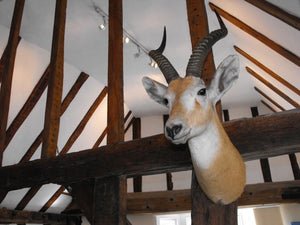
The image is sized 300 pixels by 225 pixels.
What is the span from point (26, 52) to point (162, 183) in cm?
545

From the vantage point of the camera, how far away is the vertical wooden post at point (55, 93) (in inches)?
100

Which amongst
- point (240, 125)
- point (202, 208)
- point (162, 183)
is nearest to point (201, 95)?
point (240, 125)

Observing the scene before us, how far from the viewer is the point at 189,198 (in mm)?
6484

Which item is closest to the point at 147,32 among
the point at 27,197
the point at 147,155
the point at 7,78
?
the point at 7,78

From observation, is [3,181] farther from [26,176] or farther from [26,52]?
[26,52]

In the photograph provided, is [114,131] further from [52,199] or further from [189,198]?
[52,199]

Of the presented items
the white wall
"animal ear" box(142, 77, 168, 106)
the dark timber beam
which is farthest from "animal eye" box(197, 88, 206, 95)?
the white wall

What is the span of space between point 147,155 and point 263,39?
A: 10.7 ft

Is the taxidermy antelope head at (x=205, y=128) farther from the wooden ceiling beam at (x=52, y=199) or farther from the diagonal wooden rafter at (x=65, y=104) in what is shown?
the wooden ceiling beam at (x=52, y=199)

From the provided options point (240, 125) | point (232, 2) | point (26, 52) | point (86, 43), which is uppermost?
point (86, 43)

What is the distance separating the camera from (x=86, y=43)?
5.43m

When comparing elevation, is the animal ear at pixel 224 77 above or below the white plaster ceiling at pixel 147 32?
below

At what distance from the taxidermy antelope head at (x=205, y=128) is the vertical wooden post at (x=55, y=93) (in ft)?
5.04

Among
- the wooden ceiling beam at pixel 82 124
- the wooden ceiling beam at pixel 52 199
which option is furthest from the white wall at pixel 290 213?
the wooden ceiling beam at pixel 52 199
